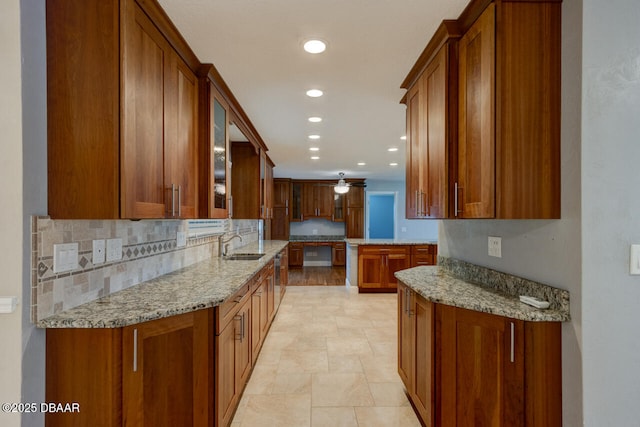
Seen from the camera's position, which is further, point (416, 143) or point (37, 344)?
point (416, 143)

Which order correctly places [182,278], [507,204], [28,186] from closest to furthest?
[28,186] < [507,204] < [182,278]

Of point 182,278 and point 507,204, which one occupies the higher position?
point 507,204

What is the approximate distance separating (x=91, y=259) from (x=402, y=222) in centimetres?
830

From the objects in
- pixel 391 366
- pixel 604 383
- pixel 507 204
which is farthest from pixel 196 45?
pixel 391 366

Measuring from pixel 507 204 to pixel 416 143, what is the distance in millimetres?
1013

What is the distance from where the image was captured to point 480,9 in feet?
5.64

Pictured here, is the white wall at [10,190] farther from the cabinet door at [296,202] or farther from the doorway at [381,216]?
the doorway at [381,216]

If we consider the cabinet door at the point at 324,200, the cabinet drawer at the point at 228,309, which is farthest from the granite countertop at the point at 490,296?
the cabinet door at the point at 324,200

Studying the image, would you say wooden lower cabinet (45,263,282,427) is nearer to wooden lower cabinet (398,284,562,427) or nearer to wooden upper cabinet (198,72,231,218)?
wooden upper cabinet (198,72,231,218)

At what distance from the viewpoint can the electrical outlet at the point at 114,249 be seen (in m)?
1.86

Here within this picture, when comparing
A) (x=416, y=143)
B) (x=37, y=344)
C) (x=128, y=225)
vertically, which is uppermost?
(x=416, y=143)

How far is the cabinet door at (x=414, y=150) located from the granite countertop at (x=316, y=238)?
6730 millimetres

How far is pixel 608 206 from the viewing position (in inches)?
56.0

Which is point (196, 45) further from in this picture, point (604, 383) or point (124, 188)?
point (604, 383)
